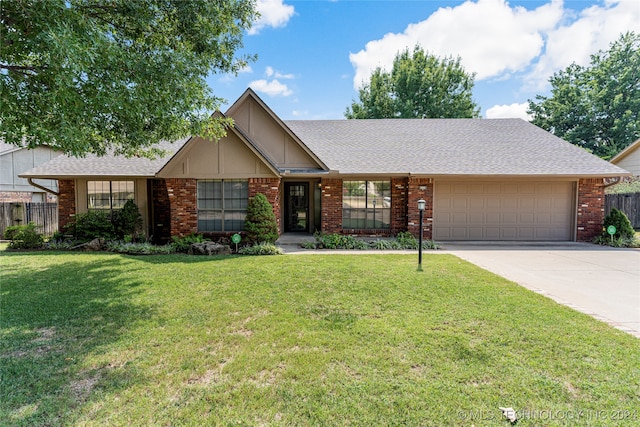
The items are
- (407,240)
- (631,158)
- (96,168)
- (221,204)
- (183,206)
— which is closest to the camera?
(183,206)

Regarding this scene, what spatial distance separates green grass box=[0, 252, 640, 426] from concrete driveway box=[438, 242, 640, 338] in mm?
559

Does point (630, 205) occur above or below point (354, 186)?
below

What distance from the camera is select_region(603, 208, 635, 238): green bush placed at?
10359 mm

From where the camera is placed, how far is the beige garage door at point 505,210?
1113cm

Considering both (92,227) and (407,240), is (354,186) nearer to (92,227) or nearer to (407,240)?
(407,240)

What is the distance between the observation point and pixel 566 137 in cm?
2531

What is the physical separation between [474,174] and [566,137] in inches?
881

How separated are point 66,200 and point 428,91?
83.7 ft

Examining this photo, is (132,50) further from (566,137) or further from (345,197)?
(566,137)

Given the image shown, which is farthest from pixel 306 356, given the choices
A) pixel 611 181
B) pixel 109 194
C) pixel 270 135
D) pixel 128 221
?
pixel 611 181

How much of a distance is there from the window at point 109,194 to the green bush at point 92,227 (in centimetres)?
80

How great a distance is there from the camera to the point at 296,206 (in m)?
12.4

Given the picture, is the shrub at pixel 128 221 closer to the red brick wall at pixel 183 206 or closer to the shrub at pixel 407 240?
the red brick wall at pixel 183 206

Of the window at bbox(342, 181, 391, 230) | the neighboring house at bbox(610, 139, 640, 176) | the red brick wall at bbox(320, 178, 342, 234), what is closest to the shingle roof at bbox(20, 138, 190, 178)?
the red brick wall at bbox(320, 178, 342, 234)
